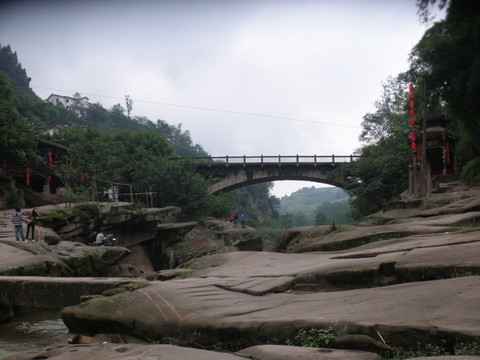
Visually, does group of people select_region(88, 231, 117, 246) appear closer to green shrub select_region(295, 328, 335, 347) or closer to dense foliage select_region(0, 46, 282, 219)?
dense foliage select_region(0, 46, 282, 219)

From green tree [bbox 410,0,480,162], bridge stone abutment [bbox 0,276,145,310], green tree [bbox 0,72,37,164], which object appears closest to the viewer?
green tree [bbox 410,0,480,162]

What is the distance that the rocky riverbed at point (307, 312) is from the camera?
13.6 feet

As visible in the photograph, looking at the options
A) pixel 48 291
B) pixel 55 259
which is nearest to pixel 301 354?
pixel 48 291

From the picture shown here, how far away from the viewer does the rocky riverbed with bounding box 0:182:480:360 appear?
13.6ft

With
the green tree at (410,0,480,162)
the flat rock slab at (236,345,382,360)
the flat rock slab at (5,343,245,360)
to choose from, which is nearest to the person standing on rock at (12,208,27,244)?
the flat rock slab at (5,343,245,360)

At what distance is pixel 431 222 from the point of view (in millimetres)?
11672

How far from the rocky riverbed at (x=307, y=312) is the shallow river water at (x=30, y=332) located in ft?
4.06

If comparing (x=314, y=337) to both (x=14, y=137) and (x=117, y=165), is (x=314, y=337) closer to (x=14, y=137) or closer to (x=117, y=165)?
(x=14, y=137)

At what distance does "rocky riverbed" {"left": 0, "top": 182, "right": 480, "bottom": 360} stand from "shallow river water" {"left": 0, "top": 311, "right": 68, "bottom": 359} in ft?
4.06

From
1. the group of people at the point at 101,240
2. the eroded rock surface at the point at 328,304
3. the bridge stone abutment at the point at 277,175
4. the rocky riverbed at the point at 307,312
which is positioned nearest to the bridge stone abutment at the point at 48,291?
the rocky riverbed at the point at 307,312

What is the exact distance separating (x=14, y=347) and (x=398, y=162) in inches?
1088

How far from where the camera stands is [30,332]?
9031mm

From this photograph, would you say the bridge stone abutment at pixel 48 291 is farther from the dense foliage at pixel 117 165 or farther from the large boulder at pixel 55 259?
the dense foliage at pixel 117 165

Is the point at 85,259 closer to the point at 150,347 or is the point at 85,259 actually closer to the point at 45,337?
the point at 45,337
